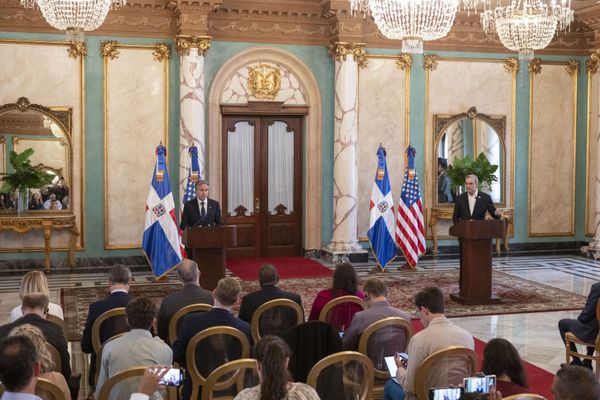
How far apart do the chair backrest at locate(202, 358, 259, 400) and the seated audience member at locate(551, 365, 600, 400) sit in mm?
1455

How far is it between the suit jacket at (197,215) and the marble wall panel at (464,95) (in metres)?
5.54

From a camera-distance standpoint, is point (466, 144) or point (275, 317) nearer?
point (275, 317)

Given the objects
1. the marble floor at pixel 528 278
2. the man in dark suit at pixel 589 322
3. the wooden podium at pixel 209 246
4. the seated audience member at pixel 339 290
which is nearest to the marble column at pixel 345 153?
the marble floor at pixel 528 278

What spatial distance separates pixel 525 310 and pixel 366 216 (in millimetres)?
4778

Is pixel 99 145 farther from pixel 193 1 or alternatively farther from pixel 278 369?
pixel 278 369

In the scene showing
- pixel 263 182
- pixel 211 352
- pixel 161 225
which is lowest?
pixel 211 352

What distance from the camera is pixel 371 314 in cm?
518

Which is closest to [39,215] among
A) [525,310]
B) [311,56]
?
[311,56]

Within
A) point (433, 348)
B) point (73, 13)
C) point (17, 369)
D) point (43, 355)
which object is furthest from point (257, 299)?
point (73, 13)

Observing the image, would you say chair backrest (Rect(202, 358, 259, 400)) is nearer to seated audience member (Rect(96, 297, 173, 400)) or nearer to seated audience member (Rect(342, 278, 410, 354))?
Answer: seated audience member (Rect(96, 297, 173, 400))

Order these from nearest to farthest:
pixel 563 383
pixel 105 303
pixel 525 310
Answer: pixel 563 383 → pixel 105 303 → pixel 525 310

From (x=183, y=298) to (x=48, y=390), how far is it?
2.36 metres

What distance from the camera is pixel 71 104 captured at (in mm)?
12102

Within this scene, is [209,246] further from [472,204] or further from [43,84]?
[43,84]
